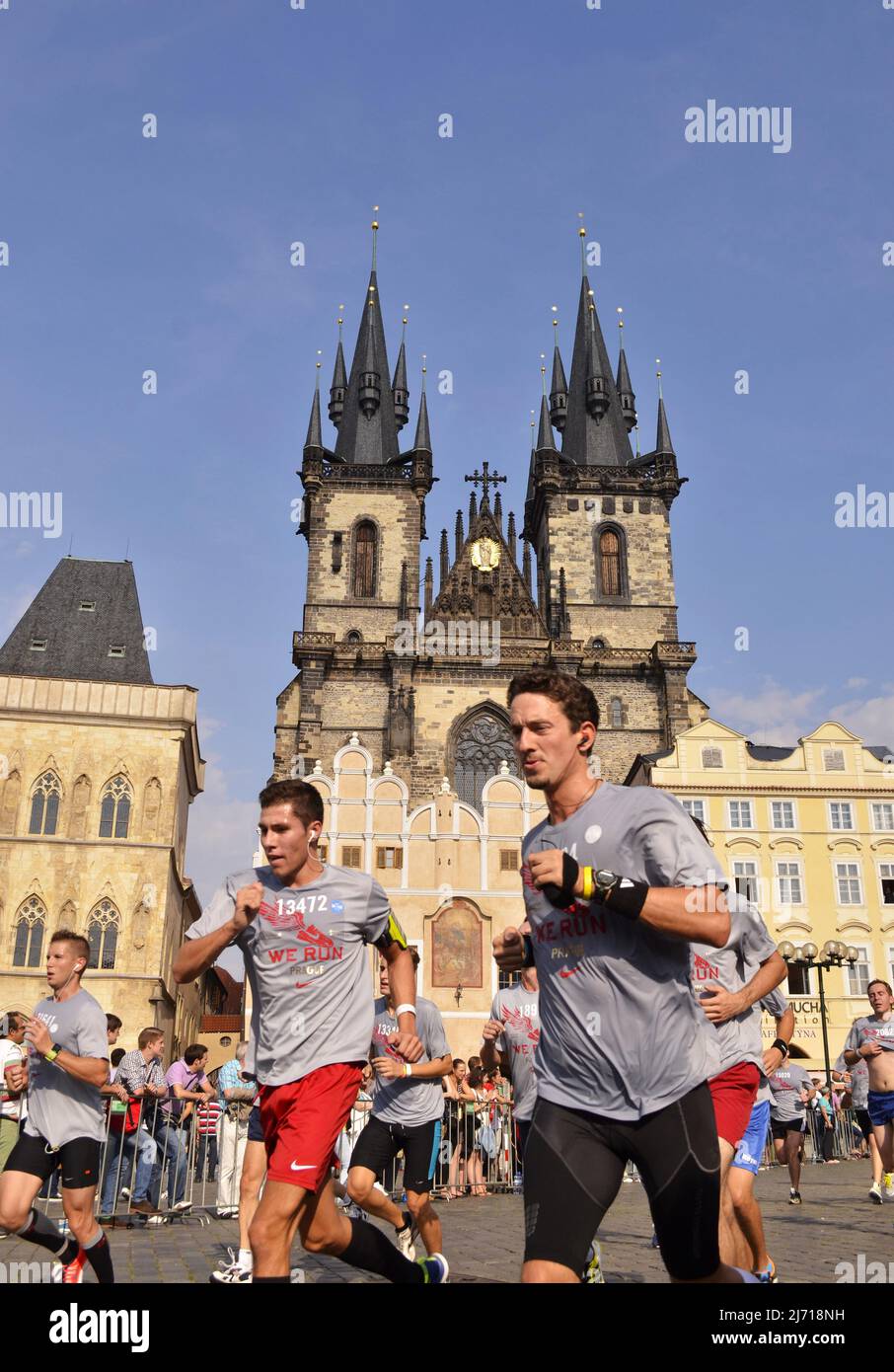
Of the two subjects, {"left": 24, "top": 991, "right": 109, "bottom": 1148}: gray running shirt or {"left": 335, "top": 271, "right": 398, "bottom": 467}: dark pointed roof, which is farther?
{"left": 335, "top": 271, "right": 398, "bottom": 467}: dark pointed roof

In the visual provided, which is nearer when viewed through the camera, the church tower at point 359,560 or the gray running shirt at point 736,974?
the gray running shirt at point 736,974

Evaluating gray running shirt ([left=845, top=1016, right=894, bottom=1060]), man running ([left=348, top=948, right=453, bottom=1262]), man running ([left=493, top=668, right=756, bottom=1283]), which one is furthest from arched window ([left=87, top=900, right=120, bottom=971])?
man running ([left=493, top=668, right=756, bottom=1283])

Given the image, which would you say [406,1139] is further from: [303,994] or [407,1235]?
[303,994]

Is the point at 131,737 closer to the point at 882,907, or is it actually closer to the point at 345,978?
the point at 882,907

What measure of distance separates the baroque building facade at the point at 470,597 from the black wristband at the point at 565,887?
3472 cm

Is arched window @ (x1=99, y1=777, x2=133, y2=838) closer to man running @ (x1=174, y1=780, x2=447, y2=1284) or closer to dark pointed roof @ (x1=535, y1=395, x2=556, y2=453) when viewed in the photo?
dark pointed roof @ (x1=535, y1=395, x2=556, y2=453)

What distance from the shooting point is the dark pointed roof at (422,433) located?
174 ft

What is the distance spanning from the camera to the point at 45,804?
1340 inches

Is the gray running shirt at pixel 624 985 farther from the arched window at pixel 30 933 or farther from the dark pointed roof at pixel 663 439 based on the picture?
the dark pointed roof at pixel 663 439

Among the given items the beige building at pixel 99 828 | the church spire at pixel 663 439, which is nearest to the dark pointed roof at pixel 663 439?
the church spire at pixel 663 439

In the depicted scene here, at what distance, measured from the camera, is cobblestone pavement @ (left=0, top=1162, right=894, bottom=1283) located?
6.92m

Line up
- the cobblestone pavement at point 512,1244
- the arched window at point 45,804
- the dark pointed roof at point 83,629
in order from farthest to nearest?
1. the dark pointed roof at point 83,629
2. the arched window at point 45,804
3. the cobblestone pavement at point 512,1244

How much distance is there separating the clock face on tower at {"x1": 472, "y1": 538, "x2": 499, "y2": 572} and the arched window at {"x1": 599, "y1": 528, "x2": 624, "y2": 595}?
4.45m
